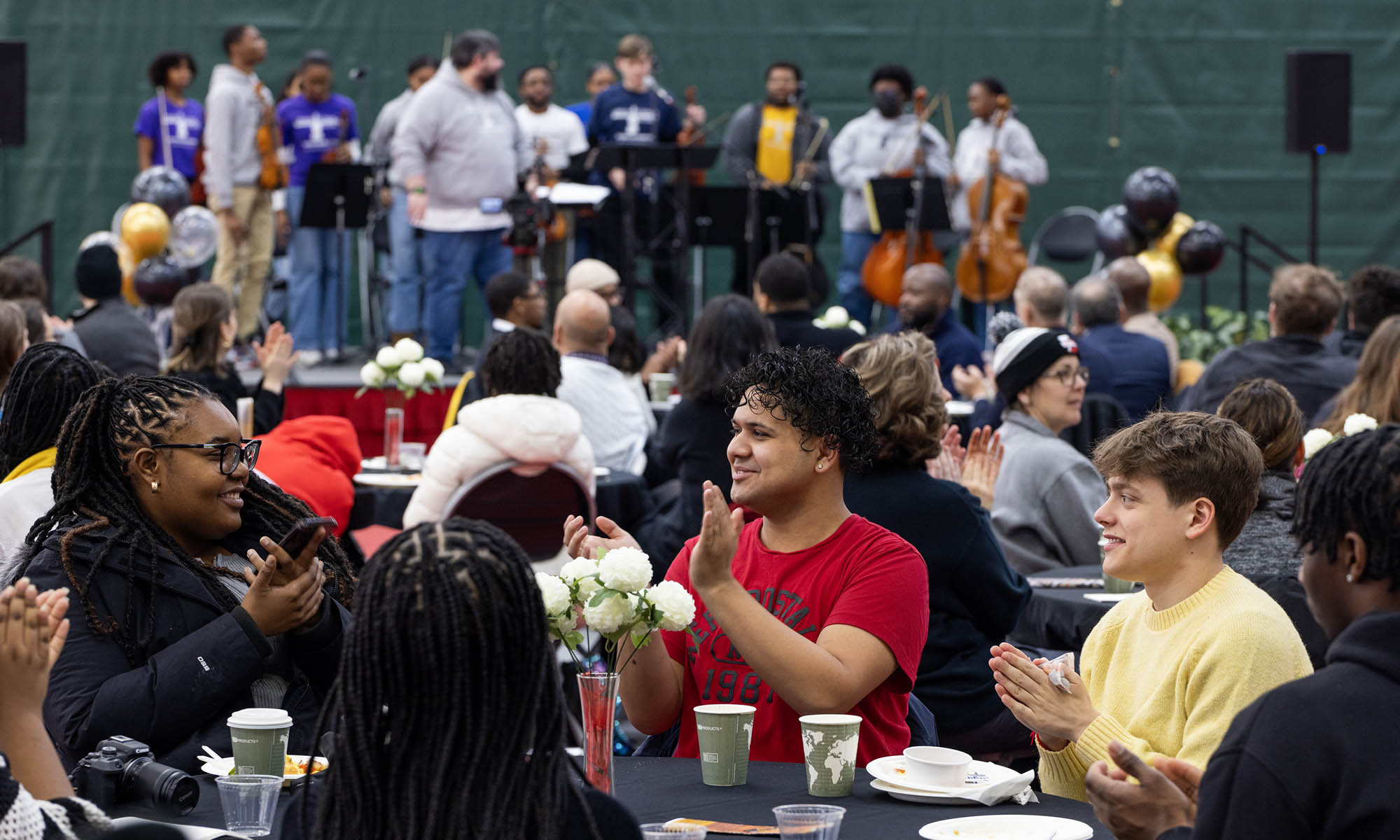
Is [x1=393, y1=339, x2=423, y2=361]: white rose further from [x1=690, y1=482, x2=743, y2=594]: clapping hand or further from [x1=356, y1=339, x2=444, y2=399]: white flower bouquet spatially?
[x1=690, y1=482, x2=743, y2=594]: clapping hand

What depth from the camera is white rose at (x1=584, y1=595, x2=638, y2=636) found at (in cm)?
225

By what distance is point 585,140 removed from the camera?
1151 centimetres

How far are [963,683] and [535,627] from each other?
2.23 meters

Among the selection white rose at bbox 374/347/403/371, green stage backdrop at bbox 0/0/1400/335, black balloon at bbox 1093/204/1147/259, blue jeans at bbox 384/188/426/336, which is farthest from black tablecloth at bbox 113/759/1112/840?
green stage backdrop at bbox 0/0/1400/335

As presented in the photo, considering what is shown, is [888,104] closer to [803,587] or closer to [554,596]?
[803,587]

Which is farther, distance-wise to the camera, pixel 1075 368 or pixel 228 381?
pixel 228 381

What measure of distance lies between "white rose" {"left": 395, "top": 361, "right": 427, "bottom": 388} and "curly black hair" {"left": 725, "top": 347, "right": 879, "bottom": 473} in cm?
385

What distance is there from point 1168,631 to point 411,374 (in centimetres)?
450

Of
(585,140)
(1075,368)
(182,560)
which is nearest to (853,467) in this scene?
(182,560)

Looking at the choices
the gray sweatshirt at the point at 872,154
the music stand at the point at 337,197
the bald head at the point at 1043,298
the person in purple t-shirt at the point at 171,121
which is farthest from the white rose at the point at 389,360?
A: the gray sweatshirt at the point at 872,154

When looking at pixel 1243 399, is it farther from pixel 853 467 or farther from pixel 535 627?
pixel 535 627

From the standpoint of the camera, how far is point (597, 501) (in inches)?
240

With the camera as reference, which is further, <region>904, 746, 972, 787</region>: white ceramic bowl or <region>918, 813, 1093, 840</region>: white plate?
<region>904, 746, 972, 787</region>: white ceramic bowl

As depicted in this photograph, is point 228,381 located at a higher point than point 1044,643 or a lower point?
higher
